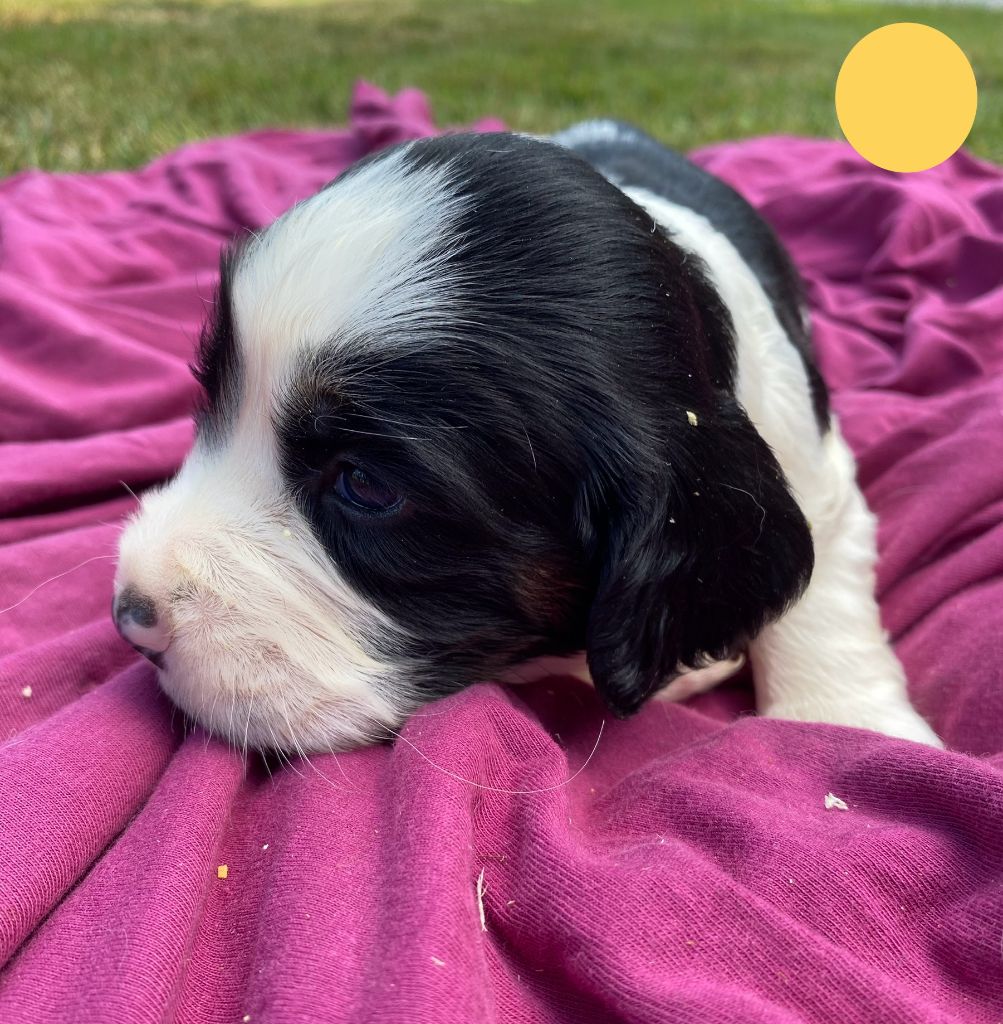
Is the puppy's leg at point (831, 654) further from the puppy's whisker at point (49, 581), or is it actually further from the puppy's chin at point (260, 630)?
the puppy's whisker at point (49, 581)

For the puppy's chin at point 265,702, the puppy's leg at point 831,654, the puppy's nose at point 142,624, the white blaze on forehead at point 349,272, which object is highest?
the white blaze on forehead at point 349,272

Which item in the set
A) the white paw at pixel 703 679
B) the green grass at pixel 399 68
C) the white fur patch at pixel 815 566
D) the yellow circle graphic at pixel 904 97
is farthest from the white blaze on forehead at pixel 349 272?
the green grass at pixel 399 68

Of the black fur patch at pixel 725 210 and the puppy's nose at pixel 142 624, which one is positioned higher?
the black fur patch at pixel 725 210

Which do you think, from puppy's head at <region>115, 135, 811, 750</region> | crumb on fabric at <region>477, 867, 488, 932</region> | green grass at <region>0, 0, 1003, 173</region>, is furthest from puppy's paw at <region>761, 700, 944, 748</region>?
green grass at <region>0, 0, 1003, 173</region>

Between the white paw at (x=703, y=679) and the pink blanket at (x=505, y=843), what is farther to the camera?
the white paw at (x=703, y=679)

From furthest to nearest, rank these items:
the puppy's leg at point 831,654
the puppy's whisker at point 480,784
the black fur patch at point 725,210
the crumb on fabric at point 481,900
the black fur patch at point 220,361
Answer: the black fur patch at point 725,210
the puppy's leg at point 831,654
the black fur patch at point 220,361
the puppy's whisker at point 480,784
the crumb on fabric at point 481,900

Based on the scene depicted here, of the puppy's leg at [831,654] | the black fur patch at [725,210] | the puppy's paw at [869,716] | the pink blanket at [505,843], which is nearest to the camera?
the pink blanket at [505,843]

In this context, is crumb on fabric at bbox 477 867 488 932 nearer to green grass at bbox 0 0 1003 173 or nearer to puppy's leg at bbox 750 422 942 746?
puppy's leg at bbox 750 422 942 746
